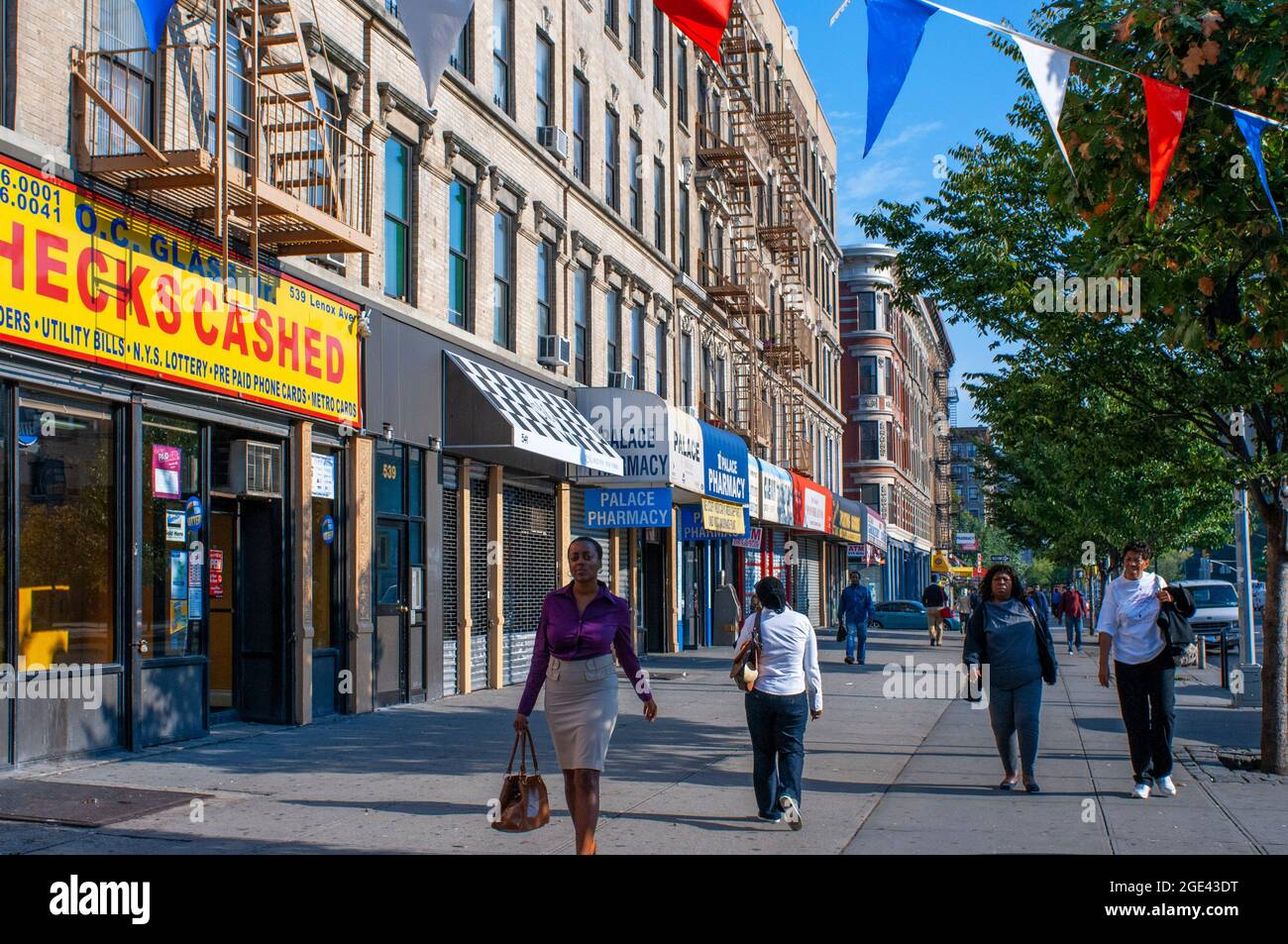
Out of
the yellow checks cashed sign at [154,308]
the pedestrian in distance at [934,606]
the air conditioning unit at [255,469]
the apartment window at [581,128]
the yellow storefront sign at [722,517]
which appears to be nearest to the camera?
the yellow checks cashed sign at [154,308]

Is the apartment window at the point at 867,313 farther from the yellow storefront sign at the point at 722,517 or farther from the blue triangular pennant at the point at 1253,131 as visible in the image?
the blue triangular pennant at the point at 1253,131

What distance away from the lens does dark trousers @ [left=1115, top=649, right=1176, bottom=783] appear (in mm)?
10039

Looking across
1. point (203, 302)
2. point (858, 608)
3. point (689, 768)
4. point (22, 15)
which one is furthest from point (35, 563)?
point (858, 608)

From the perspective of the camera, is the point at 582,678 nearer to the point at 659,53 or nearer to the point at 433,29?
the point at 433,29

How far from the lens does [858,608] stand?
2589 cm

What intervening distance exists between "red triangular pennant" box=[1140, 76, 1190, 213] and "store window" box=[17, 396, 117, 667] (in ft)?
26.8

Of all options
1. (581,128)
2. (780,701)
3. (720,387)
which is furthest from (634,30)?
(780,701)

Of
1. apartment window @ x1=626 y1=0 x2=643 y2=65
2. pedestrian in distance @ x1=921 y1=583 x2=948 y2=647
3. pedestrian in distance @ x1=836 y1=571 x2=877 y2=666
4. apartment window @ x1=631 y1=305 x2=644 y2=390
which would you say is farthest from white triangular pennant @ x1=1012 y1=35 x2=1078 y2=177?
pedestrian in distance @ x1=921 y1=583 x2=948 y2=647

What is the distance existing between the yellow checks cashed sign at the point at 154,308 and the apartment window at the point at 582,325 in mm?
8122

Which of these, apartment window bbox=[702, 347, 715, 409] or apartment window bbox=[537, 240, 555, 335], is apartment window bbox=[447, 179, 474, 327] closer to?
apartment window bbox=[537, 240, 555, 335]

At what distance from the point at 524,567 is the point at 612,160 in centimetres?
848

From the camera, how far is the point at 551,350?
20609 millimetres

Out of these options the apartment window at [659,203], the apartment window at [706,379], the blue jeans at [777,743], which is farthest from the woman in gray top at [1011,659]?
the apartment window at [706,379]

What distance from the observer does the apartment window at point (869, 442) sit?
62.9 metres
